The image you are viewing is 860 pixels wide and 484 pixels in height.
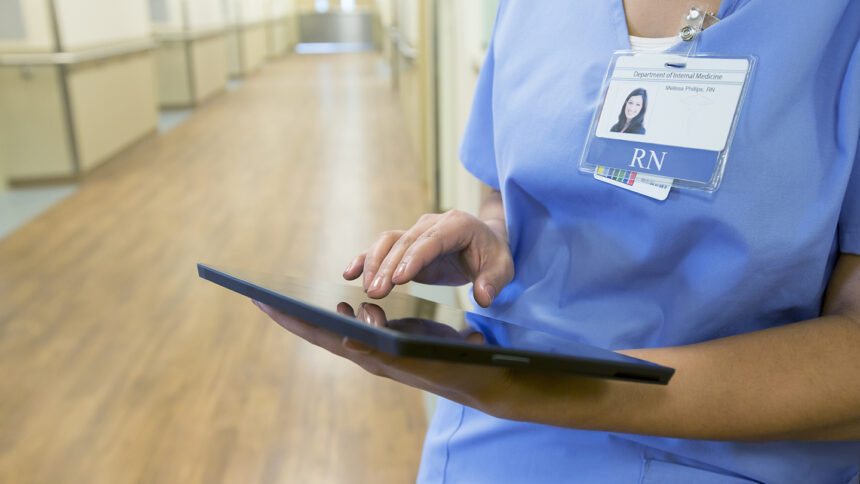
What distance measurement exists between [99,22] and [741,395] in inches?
227

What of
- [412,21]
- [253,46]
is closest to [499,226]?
[412,21]

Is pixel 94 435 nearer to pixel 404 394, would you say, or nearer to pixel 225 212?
pixel 404 394

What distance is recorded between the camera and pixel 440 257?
67cm

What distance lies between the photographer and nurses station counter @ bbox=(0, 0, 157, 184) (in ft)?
14.0

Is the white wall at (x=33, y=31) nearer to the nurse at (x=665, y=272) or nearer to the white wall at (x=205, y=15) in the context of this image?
the white wall at (x=205, y=15)

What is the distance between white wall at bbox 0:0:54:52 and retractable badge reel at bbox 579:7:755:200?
4.62 meters

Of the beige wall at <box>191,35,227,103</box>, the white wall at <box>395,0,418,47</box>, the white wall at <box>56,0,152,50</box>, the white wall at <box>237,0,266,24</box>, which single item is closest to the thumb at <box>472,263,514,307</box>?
the white wall at <box>395,0,418,47</box>

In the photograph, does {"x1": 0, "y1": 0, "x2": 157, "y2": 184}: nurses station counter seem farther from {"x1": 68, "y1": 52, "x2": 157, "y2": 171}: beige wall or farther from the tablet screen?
the tablet screen

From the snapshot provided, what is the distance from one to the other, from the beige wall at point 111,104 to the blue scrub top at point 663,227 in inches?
185

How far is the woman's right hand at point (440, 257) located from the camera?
1.91ft

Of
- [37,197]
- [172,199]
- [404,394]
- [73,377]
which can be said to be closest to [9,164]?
[37,197]

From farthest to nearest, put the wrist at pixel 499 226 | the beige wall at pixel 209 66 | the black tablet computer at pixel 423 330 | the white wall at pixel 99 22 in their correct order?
the beige wall at pixel 209 66 → the white wall at pixel 99 22 → the wrist at pixel 499 226 → the black tablet computer at pixel 423 330

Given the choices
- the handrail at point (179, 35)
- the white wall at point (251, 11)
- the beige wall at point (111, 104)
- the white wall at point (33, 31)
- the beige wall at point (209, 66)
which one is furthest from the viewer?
the white wall at point (251, 11)

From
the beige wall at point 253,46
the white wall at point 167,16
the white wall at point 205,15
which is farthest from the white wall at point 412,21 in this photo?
the beige wall at point 253,46
